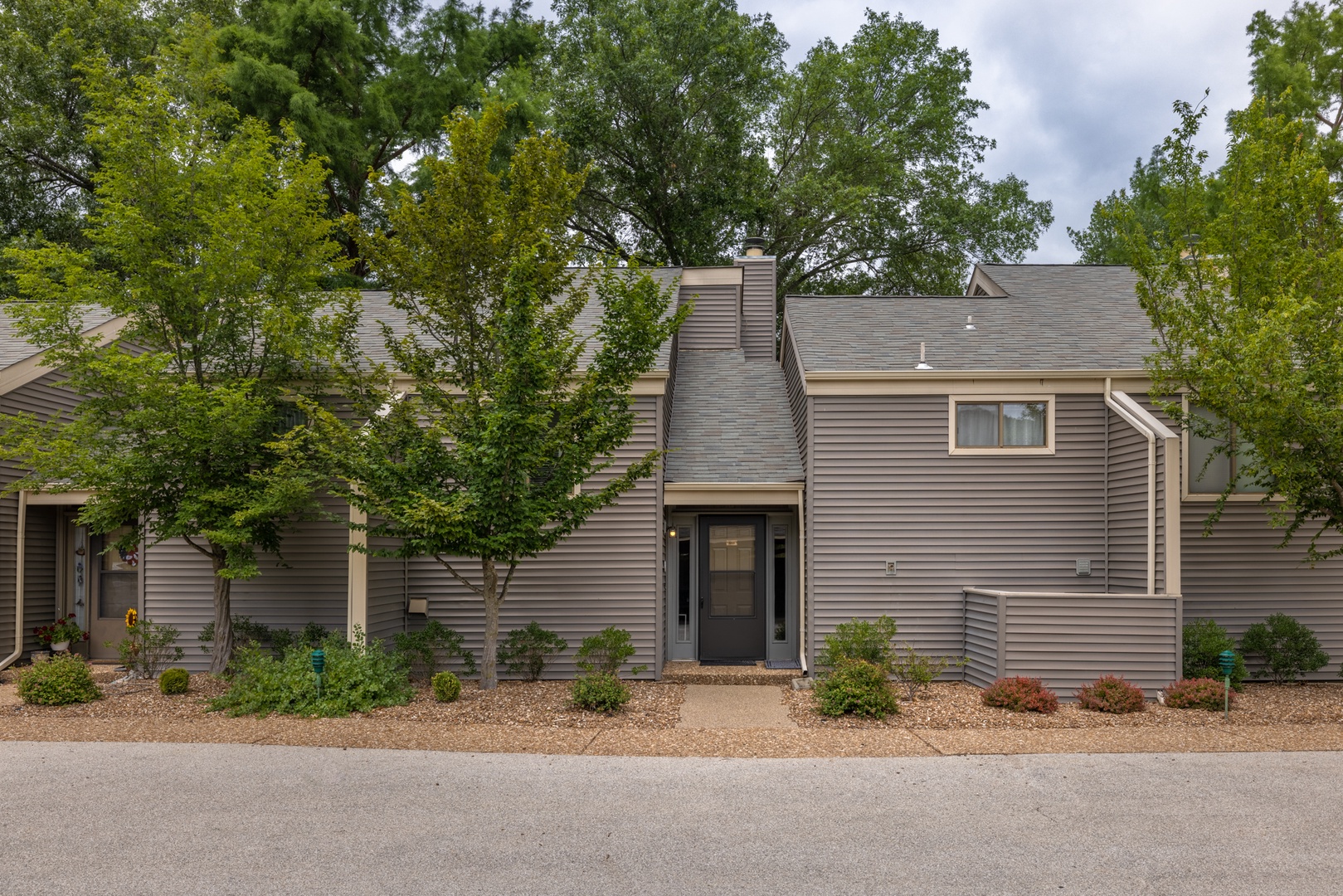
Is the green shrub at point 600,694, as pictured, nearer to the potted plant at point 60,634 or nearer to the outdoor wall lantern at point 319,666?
the outdoor wall lantern at point 319,666

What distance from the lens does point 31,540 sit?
1219 centimetres

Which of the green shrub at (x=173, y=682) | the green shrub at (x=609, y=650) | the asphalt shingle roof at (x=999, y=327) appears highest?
the asphalt shingle roof at (x=999, y=327)

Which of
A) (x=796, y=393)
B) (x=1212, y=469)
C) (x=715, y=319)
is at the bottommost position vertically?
(x=1212, y=469)

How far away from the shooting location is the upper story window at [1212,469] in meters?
11.1

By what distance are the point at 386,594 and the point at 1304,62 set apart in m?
28.2

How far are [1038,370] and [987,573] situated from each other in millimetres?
2647

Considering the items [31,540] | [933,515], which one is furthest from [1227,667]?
[31,540]

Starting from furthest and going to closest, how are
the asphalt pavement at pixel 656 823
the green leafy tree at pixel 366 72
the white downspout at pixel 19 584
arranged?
the green leafy tree at pixel 366 72 → the white downspout at pixel 19 584 → the asphalt pavement at pixel 656 823

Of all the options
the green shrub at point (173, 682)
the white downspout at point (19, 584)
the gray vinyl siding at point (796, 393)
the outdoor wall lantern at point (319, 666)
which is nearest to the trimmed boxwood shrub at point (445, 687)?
the outdoor wall lantern at point (319, 666)

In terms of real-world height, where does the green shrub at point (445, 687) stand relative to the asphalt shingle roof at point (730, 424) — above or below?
below

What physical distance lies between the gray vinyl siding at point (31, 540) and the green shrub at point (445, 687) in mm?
6711

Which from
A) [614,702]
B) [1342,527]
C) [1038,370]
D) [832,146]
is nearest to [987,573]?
[1038,370]

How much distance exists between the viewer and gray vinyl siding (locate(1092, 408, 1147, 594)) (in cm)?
1035

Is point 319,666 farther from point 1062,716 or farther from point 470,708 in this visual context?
point 1062,716
